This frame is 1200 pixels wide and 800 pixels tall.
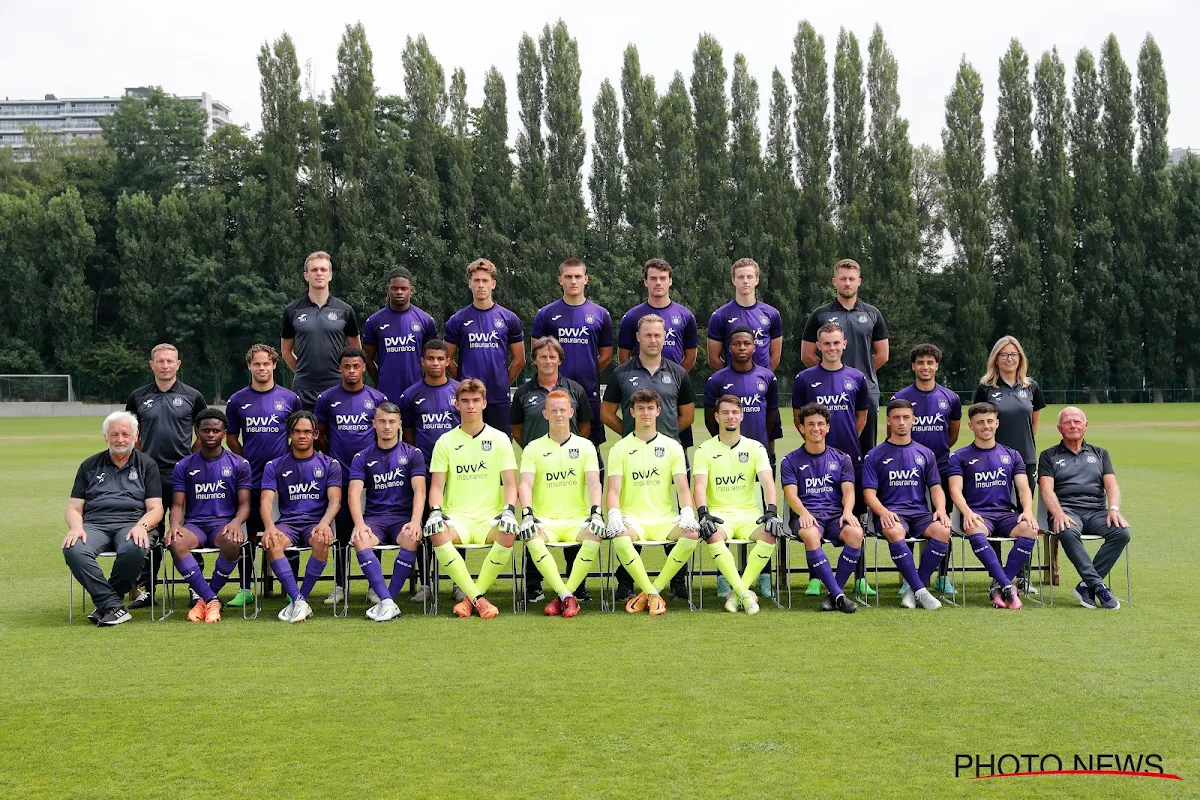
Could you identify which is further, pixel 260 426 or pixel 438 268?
pixel 438 268

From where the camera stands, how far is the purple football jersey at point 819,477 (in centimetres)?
718

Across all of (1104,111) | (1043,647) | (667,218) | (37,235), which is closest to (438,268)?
(667,218)

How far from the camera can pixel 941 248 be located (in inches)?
1934

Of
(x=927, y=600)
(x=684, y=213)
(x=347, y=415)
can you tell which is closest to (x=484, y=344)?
(x=347, y=415)

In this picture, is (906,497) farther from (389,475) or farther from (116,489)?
(116,489)

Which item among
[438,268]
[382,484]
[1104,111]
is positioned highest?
[1104,111]

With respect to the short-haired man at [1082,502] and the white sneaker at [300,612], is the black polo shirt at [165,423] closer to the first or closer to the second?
the white sneaker at [300,612]

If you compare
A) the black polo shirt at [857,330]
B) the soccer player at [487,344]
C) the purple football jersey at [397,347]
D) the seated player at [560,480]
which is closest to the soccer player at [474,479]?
the seated player at [560,480]

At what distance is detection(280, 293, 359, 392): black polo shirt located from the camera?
7938 mm

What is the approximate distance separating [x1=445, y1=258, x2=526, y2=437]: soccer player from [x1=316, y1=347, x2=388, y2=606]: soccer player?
73 centimetres

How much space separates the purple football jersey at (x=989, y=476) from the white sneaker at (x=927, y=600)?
29.9 inches

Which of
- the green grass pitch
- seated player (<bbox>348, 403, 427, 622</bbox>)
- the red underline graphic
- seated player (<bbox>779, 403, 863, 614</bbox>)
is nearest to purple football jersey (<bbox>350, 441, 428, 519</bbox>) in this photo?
seated player (<bbox>348, 403, 427, 622</bbox>)

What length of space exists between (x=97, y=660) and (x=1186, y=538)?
8428mm

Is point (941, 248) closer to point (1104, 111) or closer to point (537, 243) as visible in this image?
point (1104, 111)
